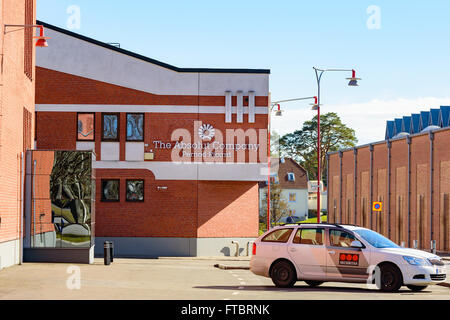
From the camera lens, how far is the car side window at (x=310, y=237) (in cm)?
1948

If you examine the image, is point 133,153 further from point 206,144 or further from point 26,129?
point 26,129

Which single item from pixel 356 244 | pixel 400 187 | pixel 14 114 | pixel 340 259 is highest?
pixel 14 114

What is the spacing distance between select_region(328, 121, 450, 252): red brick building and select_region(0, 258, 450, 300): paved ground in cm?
2858

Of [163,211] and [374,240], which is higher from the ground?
[163,211]

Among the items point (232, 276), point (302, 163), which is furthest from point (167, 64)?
point (302, 163)

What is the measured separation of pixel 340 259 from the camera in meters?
19.1

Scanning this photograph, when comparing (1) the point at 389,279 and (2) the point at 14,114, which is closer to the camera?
(1) the point at 389,279

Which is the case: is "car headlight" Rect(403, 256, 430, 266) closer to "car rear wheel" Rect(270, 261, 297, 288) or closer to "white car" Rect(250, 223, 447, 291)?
"white car" Rect(250, 223, 447, 291)

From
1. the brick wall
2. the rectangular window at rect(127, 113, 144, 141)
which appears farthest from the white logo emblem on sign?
the rectangular window at rect(127, 113, 144, 141)

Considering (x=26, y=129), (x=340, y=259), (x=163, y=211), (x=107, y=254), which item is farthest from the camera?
(x=163, y=211)

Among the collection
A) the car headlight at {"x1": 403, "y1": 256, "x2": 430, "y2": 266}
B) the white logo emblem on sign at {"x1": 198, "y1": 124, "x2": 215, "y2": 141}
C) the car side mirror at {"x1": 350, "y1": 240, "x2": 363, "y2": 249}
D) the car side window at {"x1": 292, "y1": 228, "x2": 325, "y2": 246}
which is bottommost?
the car headlight at {"x1": 403, "y1": 256, "x2": 430, "y2": 266}

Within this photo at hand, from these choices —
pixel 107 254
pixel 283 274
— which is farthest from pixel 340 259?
pixel 107 254

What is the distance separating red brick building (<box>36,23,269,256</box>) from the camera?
38.3 metres

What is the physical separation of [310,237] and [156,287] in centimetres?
417
